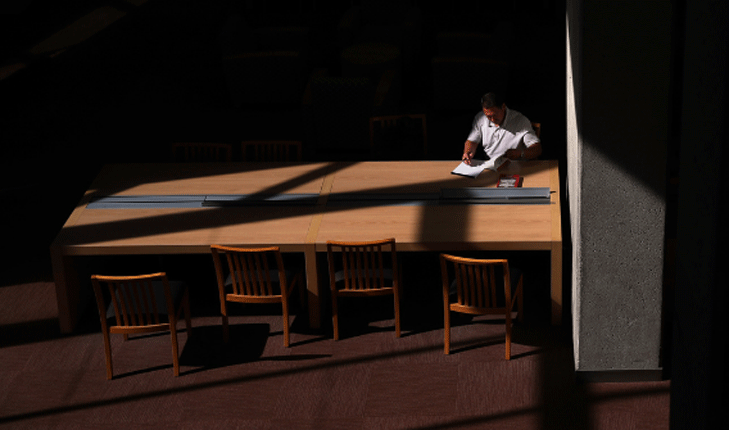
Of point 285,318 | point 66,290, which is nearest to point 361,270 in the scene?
point 285,318

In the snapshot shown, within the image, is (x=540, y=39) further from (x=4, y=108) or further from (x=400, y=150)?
(x=4, y=108)

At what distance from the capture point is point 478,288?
19.0ft

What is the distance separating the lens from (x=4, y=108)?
11562mm

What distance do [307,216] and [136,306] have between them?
4.69 ft

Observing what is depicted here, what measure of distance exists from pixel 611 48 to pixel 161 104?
767 centimetres

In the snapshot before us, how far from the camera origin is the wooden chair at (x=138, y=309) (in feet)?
18.6

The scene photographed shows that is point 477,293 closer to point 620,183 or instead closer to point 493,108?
point 620,183

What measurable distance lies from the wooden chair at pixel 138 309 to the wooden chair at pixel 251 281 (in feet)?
1.12

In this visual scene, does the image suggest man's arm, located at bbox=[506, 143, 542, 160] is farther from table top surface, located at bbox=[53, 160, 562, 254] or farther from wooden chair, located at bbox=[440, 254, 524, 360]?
wooden chair, located at bbox=[440, 254, 524, 360]

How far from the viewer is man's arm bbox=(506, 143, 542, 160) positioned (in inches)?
288

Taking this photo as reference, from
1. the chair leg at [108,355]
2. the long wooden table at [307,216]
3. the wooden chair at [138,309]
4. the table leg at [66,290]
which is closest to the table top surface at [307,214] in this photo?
the long wooden table at [307,216]

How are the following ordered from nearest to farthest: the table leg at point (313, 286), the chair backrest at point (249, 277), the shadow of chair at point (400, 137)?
1. the chair backrest at point (249, 277)
2. the table leg at point (313, 286)
3. the shadow of chair at point (400, 137)

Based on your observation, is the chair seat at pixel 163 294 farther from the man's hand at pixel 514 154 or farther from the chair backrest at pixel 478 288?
the man's hand at pixel 514 154

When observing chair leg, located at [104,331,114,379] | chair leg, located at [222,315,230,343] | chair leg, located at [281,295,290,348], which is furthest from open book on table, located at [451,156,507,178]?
chair leg, located at [104,331,114,379]
